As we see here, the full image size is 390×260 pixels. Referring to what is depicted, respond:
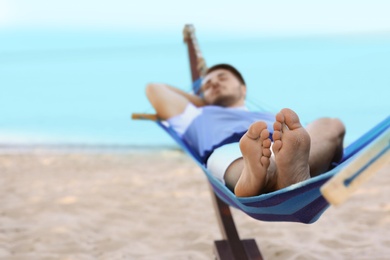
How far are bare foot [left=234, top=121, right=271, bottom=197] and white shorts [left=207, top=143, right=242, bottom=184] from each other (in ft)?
0.80

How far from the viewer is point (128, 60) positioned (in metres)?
14.3

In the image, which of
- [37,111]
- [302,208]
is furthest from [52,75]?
[302,208]

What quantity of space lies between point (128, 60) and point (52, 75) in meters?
2.59

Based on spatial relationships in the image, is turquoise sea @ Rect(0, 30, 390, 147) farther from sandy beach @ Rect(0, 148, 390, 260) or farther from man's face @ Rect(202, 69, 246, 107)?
man's face @ Rect(202, 69, 246, 107)

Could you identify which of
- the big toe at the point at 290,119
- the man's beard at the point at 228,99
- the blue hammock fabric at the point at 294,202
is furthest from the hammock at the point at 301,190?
the man's beard at the point at 228,99

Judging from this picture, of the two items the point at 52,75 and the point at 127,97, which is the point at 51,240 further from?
the point at 52,75

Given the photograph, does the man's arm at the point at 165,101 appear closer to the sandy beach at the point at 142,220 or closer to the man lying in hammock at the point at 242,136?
the man lying in hammock at the point at 242,136

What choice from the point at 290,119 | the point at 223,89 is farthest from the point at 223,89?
the point at 290,119

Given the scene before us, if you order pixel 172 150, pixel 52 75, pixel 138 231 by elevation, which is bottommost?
pixel 52 75

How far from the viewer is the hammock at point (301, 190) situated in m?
0.64

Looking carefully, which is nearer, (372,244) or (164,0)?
(372,244)

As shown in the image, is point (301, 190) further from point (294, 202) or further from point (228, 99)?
point (228, 99)

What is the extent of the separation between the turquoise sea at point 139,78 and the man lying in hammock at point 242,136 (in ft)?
8.85

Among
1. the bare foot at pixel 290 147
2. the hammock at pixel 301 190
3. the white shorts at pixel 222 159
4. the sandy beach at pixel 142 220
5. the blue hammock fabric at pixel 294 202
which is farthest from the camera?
the sandy beach at pixel 142 220
